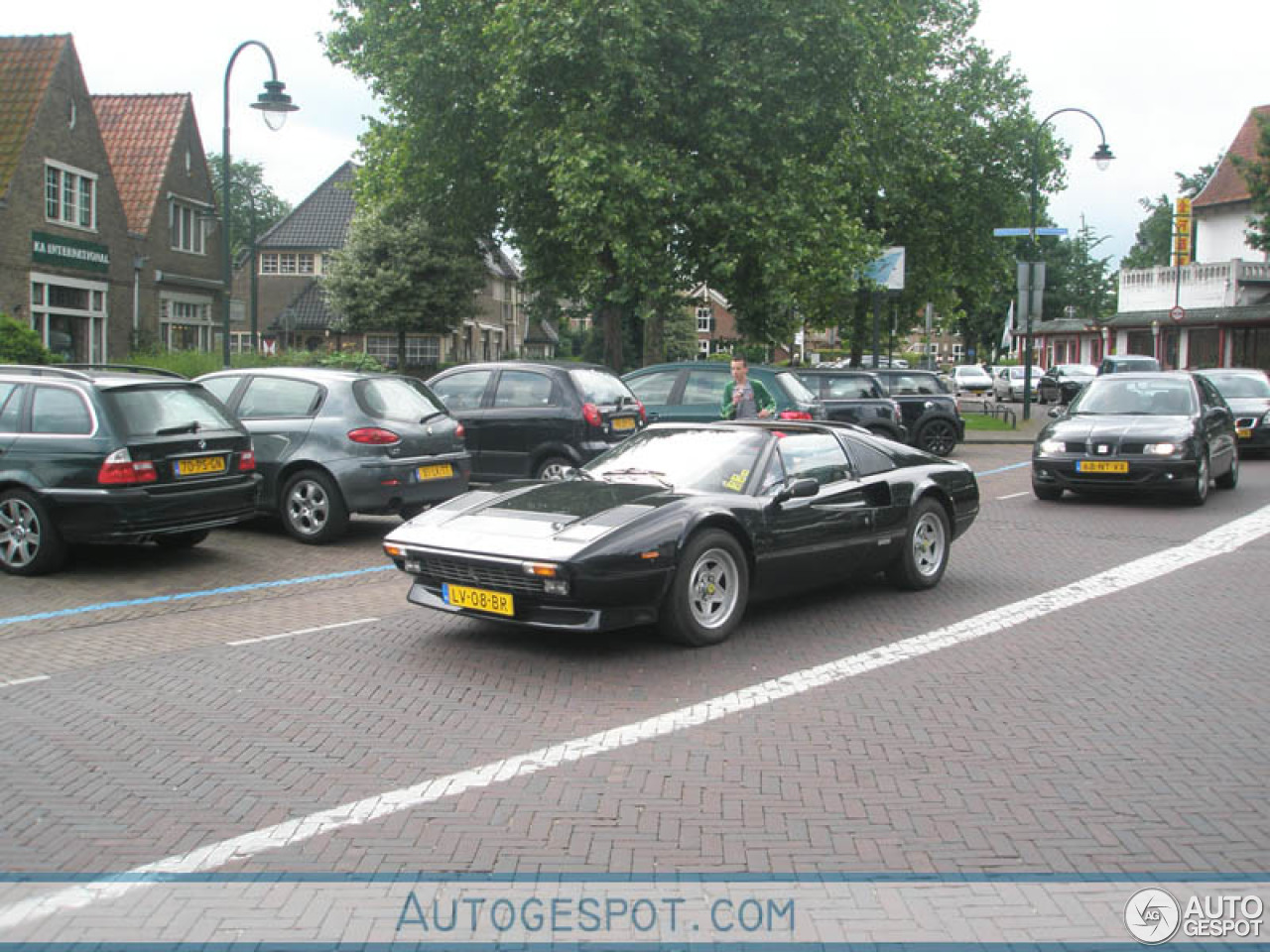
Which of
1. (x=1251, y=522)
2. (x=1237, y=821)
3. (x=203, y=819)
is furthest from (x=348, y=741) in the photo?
(x=1251, y=522)

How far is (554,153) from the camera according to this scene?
24.3 m

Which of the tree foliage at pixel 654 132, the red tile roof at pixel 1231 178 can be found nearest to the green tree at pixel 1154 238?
the red tile roof at pixel 1231 178

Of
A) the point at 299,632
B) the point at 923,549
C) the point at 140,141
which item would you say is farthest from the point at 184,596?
the point at 140,141

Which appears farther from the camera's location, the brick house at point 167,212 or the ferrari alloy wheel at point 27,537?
the brick house at point 167,212

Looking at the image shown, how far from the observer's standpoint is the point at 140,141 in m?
37.0

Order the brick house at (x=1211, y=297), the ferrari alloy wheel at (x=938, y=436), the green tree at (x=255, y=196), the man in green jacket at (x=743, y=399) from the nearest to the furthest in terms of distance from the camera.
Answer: the man in green jacket at (x=743, y=399)
the ferrari alloy wheel at (x=938, y=436)
the brick house at (x=1211, y=297)
the green tree at (x=255, y=196)

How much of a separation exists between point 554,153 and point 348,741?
20720 mm

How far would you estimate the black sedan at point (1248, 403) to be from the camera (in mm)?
21078

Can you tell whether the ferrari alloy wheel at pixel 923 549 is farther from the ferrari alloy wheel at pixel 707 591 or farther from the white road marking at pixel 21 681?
the white road marking at pixel 21 681

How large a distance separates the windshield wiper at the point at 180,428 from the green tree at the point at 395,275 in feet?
128

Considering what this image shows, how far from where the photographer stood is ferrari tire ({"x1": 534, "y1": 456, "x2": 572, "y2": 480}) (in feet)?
43.6

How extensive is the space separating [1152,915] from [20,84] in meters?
32.6

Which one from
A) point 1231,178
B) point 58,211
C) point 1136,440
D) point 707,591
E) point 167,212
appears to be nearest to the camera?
point 707,591

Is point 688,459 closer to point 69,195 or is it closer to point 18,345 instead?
point 18,345
